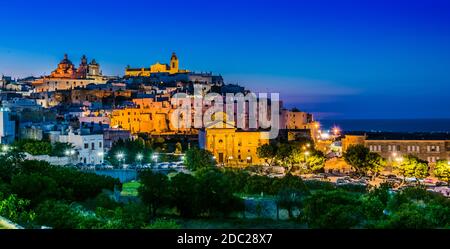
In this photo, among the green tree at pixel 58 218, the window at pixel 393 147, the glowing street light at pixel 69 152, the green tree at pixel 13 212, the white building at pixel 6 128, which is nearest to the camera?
the green tree at pixel 58 218

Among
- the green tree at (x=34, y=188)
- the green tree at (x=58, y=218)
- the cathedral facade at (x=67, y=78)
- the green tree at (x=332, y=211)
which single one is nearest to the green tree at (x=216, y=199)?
the green tree at (x=332, y=211)

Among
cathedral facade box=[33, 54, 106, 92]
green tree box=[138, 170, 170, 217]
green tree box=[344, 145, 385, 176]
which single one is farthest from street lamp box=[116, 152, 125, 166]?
cathedral facade box=[33, 54, 106, 92]

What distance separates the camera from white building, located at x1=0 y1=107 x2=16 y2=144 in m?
26.7

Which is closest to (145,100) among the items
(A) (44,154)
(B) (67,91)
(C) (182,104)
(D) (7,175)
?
(C) (182,104)

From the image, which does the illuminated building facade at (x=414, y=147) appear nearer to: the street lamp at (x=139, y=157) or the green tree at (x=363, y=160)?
the green tree at (x=363, y=160)

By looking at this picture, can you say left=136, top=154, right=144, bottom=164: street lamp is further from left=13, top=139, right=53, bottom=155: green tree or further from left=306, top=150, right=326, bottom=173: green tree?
left=306, top=150, right=326, bottom=173: green tree

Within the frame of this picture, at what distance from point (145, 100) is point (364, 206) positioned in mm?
27006

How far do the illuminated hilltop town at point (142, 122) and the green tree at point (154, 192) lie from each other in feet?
22.1

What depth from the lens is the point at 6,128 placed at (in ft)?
89.2

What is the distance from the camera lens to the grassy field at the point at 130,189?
1845 centimetres

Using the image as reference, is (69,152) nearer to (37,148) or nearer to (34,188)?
(37,148)
